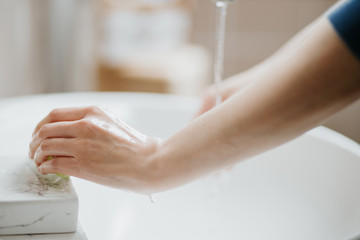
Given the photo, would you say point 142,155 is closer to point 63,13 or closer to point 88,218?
point 88,218

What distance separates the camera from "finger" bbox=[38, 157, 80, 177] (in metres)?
0.48

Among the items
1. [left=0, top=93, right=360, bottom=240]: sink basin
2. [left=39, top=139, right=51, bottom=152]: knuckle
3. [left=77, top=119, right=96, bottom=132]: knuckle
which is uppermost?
[left=77, top=119, right=96, bottom=132]: knuckle

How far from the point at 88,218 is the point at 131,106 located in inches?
10.2

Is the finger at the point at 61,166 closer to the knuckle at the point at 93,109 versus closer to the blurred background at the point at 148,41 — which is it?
the knuckle at the point at 93,109

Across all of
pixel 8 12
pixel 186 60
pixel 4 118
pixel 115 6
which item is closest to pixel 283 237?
pixel 4 118

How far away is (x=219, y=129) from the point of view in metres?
0.43

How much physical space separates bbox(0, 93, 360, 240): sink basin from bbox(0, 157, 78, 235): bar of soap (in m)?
0.10

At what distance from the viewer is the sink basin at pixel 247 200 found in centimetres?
61

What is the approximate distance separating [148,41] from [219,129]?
1515 mm

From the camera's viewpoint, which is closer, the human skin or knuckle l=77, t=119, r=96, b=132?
the human skin

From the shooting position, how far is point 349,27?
375 mm

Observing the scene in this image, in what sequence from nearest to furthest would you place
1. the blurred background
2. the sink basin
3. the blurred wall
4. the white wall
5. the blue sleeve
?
the blue sleeve < the sink basin < the white wall < the blurred background < the blurred wall

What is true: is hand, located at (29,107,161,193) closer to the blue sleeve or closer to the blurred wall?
the blue sleeve

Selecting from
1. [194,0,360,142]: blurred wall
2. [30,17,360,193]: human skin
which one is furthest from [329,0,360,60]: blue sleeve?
[194,0,360,142]: blurred wall
